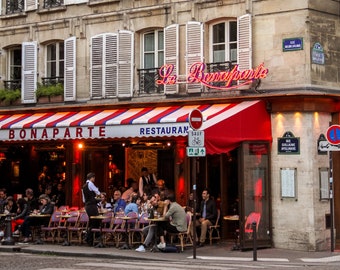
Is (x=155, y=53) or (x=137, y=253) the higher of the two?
(x=155, y=53)

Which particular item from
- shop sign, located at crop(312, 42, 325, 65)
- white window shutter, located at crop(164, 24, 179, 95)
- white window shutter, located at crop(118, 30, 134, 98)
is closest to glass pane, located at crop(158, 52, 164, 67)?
white window shutter, located at crop(164, 24, 179, 95)

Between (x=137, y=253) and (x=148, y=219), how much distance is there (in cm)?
93

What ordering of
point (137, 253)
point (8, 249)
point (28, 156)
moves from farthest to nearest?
point (28, 156), point (8, 249), point (137, 253)

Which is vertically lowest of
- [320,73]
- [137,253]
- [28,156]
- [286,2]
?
[137,253]

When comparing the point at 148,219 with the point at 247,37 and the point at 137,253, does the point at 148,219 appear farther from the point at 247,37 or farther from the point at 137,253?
the point at 247,37

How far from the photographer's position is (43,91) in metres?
24.7

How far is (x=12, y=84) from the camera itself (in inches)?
1020

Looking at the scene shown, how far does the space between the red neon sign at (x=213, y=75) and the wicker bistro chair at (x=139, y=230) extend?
12.7 feet

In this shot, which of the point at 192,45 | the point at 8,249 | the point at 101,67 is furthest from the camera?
the point at 101,67

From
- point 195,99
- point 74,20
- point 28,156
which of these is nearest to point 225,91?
point 195,99

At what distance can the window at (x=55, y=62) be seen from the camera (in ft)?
81.4

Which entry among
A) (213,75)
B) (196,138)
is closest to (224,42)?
(213,75)

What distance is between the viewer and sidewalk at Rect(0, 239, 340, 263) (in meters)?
18.1

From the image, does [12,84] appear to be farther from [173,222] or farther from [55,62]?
[173,222]
